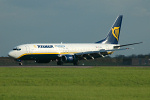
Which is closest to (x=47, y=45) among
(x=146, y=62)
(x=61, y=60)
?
(x=61, y=60)

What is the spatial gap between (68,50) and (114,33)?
603 inches

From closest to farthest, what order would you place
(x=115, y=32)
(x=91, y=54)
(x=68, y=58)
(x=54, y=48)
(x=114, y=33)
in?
1. (x=68, y=58)
2. (x=54, y=48)
3. (x=91, y=54)
4. (x=114, y=33)
5. (x=115, y=32)

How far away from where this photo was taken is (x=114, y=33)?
86.2 m

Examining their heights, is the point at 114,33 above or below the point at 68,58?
above

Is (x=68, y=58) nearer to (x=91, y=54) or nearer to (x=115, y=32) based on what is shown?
(x=91, y=54)

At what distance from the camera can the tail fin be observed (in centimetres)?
8500

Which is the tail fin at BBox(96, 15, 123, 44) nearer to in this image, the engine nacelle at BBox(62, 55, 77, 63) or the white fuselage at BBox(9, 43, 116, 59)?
the white fuselage at BBox(9, 43, 116, 59)

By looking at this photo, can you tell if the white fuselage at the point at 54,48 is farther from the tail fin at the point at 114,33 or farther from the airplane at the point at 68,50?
the tail fin at the point at 114,33

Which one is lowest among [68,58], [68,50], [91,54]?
[68,58]

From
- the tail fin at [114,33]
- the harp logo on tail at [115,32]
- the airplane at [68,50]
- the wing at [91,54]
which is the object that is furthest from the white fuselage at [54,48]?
→ the harp logo on tail at [115,32]

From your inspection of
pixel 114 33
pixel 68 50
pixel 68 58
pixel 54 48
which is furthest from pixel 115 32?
pixel 54 48
